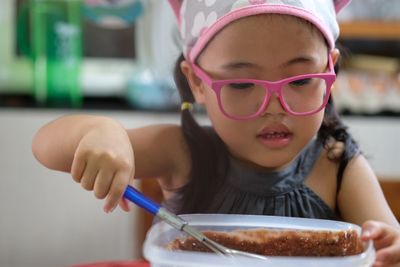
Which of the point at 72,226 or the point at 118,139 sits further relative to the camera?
the point at 72,226

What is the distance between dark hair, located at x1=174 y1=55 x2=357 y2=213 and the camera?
45cm

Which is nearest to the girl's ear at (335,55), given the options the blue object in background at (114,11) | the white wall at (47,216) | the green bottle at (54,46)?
the white wall at (47,216)

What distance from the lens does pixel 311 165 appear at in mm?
469

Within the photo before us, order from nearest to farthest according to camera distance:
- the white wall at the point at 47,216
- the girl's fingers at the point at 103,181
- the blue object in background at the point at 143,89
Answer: the girl's fingers at the point at 103,181 < the white wall at the point at 47,216 < the blue object in background at the point at 143,89

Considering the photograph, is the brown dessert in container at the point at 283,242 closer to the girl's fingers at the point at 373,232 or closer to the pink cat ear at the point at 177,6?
the girl's fingers at the point at 373,232

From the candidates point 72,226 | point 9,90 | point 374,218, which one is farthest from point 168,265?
point 9,90

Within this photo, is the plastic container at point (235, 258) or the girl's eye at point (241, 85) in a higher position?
the girl's eye at point (241, 85)

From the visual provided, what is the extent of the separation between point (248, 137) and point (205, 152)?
5 cm

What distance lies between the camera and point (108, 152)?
1.23ft

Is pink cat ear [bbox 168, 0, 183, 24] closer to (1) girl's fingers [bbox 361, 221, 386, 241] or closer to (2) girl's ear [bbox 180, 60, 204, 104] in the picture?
(2) girl's ear [bbox 180, 60, 204, 104]

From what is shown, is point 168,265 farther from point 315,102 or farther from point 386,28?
point 386,28

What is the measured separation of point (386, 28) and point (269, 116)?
1.04 m

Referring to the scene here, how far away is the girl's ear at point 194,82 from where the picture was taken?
44cm

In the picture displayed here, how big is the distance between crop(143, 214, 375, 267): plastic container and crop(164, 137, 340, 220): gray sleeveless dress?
0.02 m
